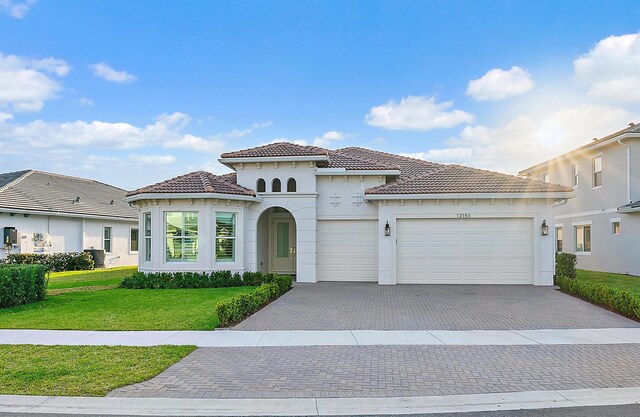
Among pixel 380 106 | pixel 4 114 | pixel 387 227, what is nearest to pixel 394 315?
pixel 387 227

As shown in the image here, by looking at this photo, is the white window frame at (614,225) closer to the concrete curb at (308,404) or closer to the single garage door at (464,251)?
the single garage door at (464,251)

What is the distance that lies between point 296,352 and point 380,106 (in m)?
16.0

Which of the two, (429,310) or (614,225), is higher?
(614,225)

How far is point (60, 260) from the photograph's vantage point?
23734mm

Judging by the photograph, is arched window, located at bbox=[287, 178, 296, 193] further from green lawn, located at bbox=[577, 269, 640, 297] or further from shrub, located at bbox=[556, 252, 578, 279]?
green lawn, located at bbox=[577, 269, 640, 297]

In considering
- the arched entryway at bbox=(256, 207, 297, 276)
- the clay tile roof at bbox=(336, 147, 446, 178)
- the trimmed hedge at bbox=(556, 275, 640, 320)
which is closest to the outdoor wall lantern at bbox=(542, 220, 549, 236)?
the trimmed hedge at bbox=(556, 275, 640, 320)

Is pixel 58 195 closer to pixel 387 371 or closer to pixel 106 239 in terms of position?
pixel 106 239

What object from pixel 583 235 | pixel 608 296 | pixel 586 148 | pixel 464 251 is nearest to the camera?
pixel 608 296

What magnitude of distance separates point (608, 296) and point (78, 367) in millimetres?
12210

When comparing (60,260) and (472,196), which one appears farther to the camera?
(60,260)

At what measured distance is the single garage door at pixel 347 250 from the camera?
17.7 metres

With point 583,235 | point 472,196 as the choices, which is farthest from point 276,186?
point 583,235

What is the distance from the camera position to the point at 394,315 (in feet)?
35.5

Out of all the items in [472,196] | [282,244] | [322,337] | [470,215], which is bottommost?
[322,337]
